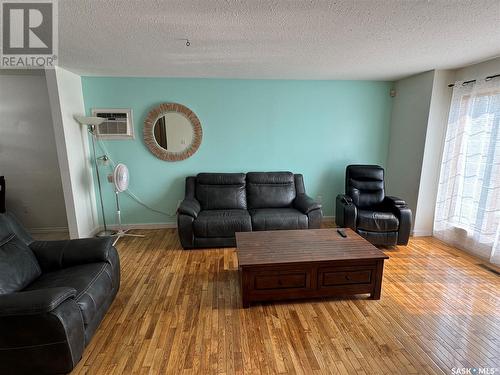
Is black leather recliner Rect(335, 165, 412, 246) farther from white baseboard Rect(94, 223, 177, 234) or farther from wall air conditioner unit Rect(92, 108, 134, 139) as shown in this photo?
wall air conditioner unit Rect(92, 108, 134, 139)

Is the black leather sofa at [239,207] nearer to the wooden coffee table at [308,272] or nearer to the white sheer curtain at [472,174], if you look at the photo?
the wooden coffee table at [308,272]

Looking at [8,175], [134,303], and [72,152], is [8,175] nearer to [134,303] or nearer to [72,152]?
[72,152]

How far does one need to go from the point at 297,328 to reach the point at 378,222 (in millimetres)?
1920

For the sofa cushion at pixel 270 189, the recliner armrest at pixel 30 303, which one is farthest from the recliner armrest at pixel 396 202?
the recliner armrest at pixel 30 303

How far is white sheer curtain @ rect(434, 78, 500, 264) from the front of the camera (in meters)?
2.87

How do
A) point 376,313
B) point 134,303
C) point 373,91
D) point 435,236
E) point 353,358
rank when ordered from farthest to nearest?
point 373,91 < point 435,236 < point 134,303 < point 376,313 < point 353,358

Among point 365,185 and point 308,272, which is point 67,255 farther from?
point 365,185

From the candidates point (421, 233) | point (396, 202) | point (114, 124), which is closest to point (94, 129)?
point (114, 124)

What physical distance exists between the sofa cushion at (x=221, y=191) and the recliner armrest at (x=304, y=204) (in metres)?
0.79

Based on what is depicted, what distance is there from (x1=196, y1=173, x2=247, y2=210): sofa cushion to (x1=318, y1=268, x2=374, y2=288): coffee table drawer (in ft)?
6.05

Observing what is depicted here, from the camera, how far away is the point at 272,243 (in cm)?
245

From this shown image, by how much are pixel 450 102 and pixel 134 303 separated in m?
4.46

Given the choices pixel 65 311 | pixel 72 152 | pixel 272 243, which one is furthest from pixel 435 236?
pixel 72 152

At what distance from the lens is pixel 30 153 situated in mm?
3717
